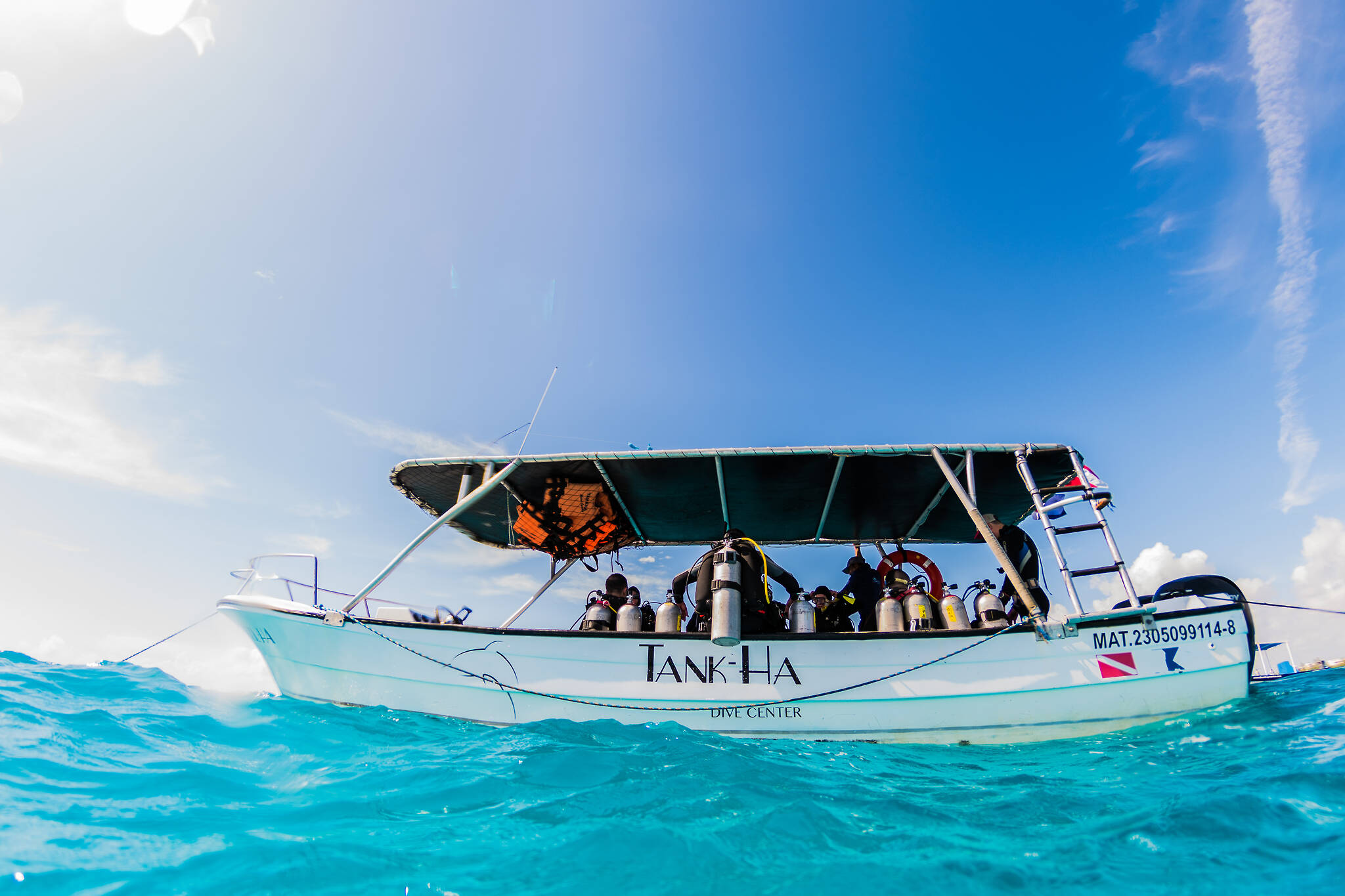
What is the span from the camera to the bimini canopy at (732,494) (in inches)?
249

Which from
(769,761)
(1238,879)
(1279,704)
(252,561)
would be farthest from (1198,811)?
(252,561)

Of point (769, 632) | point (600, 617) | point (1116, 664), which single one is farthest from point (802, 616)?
point (1116, 664)

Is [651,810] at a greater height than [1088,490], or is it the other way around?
[1088,490]

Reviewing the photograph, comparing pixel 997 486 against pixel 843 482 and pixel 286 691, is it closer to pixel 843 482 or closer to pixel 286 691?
pixel 843 482

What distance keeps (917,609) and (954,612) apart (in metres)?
0.40

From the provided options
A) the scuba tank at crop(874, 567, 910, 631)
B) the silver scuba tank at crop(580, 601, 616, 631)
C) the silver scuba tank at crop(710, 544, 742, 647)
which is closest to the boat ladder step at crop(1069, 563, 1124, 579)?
the scuba tank at crop(874, 567, 910, 631)

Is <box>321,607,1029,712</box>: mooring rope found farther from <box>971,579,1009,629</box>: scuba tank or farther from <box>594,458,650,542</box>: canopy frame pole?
<box>594,458,650,542</box>: canopy frame pole

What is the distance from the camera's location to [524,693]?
5.47 m

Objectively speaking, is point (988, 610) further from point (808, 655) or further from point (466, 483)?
point (466, 483)

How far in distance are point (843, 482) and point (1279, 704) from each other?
15.6 ft

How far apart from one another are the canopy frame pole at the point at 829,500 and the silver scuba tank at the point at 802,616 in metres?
1.64

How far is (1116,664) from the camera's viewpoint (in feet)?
16.3

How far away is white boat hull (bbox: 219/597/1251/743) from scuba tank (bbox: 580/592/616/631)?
34.3 inches

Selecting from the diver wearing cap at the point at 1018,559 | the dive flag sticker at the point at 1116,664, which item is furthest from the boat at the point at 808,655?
the diver wearing cap at the point at 1018,559
